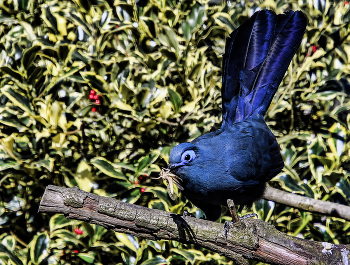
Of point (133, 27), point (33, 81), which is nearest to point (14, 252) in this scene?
point (33, 81)

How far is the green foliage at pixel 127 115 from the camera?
8.30 feet

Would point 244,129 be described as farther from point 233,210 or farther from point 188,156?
point 233,210

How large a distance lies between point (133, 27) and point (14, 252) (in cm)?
180

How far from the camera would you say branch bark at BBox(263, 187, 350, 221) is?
2.46m

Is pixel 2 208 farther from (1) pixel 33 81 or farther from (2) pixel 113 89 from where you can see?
(2) pixel 113 89

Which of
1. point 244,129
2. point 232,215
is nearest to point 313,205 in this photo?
point 244,129

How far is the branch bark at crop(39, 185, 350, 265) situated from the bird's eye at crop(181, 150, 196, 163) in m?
0.34

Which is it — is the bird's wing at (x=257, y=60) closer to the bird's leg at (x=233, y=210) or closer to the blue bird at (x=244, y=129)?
the blue bird at (x=244, y=129)

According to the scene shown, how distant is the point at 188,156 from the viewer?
2.16m

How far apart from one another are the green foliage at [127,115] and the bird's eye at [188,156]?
43 centimetres

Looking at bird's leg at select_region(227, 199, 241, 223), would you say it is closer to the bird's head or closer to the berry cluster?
the bird's head

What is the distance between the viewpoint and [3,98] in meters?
2.77

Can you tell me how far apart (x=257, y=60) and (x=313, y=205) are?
1143 millimetres

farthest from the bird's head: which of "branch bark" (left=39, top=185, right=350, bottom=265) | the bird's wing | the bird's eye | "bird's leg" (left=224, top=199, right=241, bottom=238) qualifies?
the bird's wing
